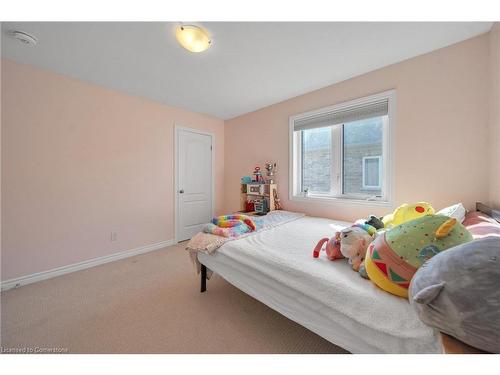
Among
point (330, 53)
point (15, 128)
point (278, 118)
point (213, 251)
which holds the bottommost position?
point (213, 251)

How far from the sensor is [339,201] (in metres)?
2.44

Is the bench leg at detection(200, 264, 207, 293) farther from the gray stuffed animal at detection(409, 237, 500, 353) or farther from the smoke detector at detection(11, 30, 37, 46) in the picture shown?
the smoke detector at detection(11, 30, 37, 46)

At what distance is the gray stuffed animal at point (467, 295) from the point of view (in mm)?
539

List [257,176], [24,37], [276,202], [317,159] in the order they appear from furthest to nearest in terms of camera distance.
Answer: [257,176] < [276,202] < [317,159] < [24,37]

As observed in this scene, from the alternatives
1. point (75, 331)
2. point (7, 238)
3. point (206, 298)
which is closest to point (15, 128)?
point (7, 238)

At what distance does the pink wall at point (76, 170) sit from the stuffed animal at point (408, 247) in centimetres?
294

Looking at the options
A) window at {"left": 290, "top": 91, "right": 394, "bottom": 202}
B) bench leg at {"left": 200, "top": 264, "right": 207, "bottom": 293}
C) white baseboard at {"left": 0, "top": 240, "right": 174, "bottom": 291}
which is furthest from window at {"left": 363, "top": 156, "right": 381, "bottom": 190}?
white baseboard at {"left": 0, "top": 240, "right": 174, "bottom": 291}

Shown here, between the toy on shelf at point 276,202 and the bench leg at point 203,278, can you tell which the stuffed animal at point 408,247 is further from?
the toy on shelf at point 276,202

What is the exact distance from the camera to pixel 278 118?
3006 millimetres

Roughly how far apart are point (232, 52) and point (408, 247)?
77.9 inches

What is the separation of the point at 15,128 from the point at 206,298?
252 centimetres

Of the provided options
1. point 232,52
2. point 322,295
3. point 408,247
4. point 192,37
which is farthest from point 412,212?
point 192,37

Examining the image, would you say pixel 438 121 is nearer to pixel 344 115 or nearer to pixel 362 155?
pixel 362 155
